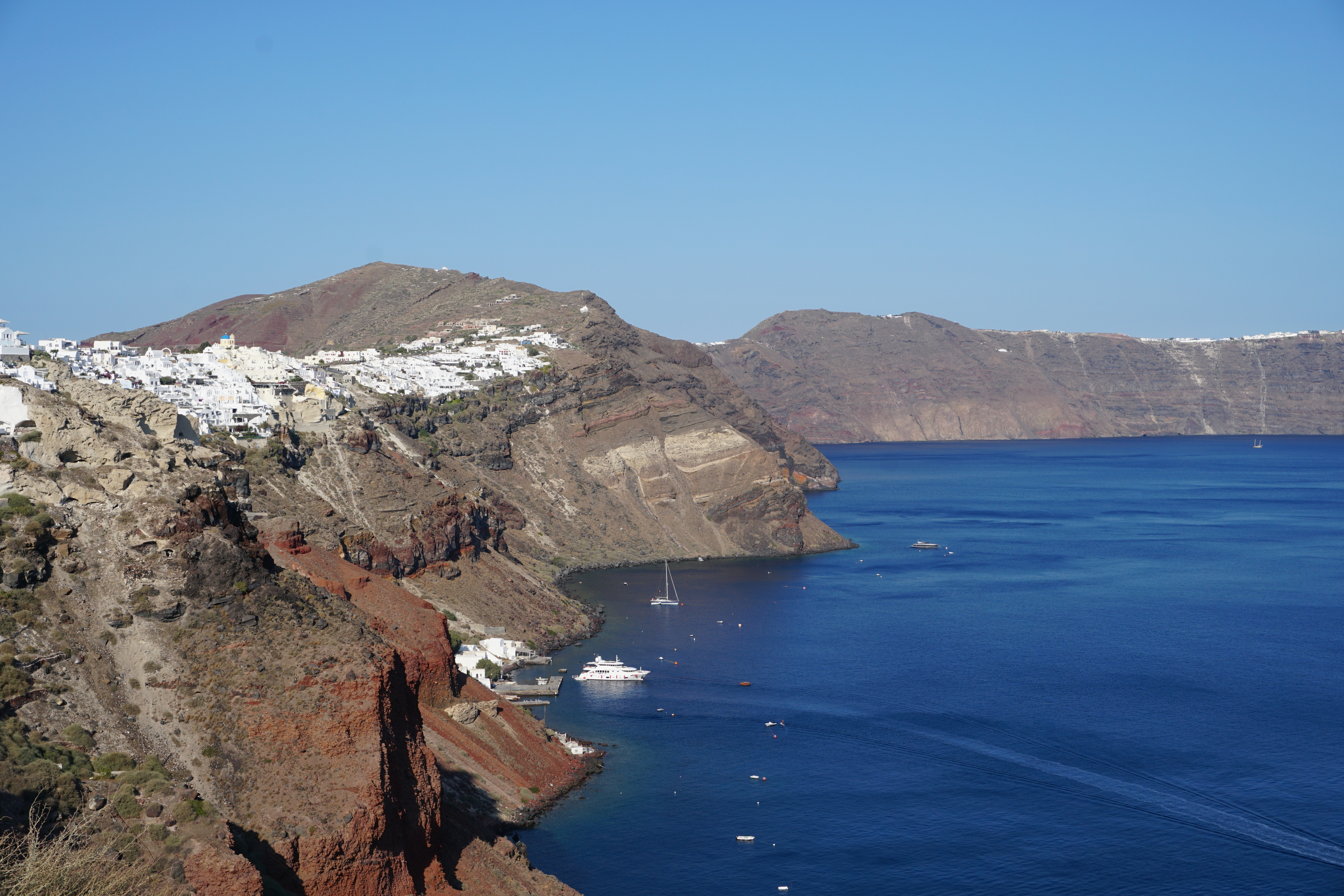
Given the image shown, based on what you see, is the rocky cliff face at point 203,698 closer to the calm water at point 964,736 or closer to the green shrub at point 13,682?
the green shrub at point 13,682

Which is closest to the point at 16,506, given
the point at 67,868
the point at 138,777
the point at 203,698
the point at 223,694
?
the point at 203,698

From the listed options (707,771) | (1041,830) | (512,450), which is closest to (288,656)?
(707,771)

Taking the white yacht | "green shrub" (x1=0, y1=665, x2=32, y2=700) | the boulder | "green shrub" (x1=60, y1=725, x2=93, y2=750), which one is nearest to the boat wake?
the white yacht

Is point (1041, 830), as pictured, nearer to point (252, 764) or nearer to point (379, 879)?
point (379, 879)

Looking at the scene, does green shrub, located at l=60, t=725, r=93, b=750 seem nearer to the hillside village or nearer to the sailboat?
the hillside village

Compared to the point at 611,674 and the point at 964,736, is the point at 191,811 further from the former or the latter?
the point at 611,674

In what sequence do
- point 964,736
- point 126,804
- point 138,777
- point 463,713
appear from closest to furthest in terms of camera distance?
point 126,804
point 138,777
point 463,713
point 964,736
